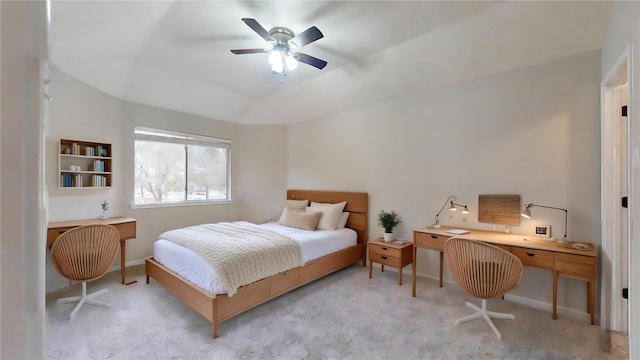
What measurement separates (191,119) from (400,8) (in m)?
3.64

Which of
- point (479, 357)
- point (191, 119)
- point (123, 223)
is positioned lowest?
point (479, 357)

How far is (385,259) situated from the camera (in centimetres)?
349

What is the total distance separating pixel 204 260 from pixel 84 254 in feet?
3.85

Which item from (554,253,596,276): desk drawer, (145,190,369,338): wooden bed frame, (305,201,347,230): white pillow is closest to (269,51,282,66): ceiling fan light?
(145,190,369,338): wooden bed frame

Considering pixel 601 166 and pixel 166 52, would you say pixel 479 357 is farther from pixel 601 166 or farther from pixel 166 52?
pixel 166 52

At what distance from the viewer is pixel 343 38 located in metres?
2.91

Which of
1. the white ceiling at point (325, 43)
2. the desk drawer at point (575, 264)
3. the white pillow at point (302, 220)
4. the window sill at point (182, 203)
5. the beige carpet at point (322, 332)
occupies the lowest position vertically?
the beige carpet at point (322, 332)

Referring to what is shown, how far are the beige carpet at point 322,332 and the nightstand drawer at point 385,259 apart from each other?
42 cm

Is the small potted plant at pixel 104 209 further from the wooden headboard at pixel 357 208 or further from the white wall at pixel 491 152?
the white wall at pixel 491 152

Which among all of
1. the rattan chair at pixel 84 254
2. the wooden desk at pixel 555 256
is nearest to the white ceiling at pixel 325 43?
the rattan chair at pixel 84 254

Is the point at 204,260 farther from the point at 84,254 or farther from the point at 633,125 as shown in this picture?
the point at 633,125

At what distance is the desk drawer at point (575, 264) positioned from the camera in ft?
7.45

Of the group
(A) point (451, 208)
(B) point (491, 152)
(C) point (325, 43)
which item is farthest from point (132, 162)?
(B) point (491, 152)

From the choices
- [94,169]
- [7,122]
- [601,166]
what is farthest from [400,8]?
[94,169]
